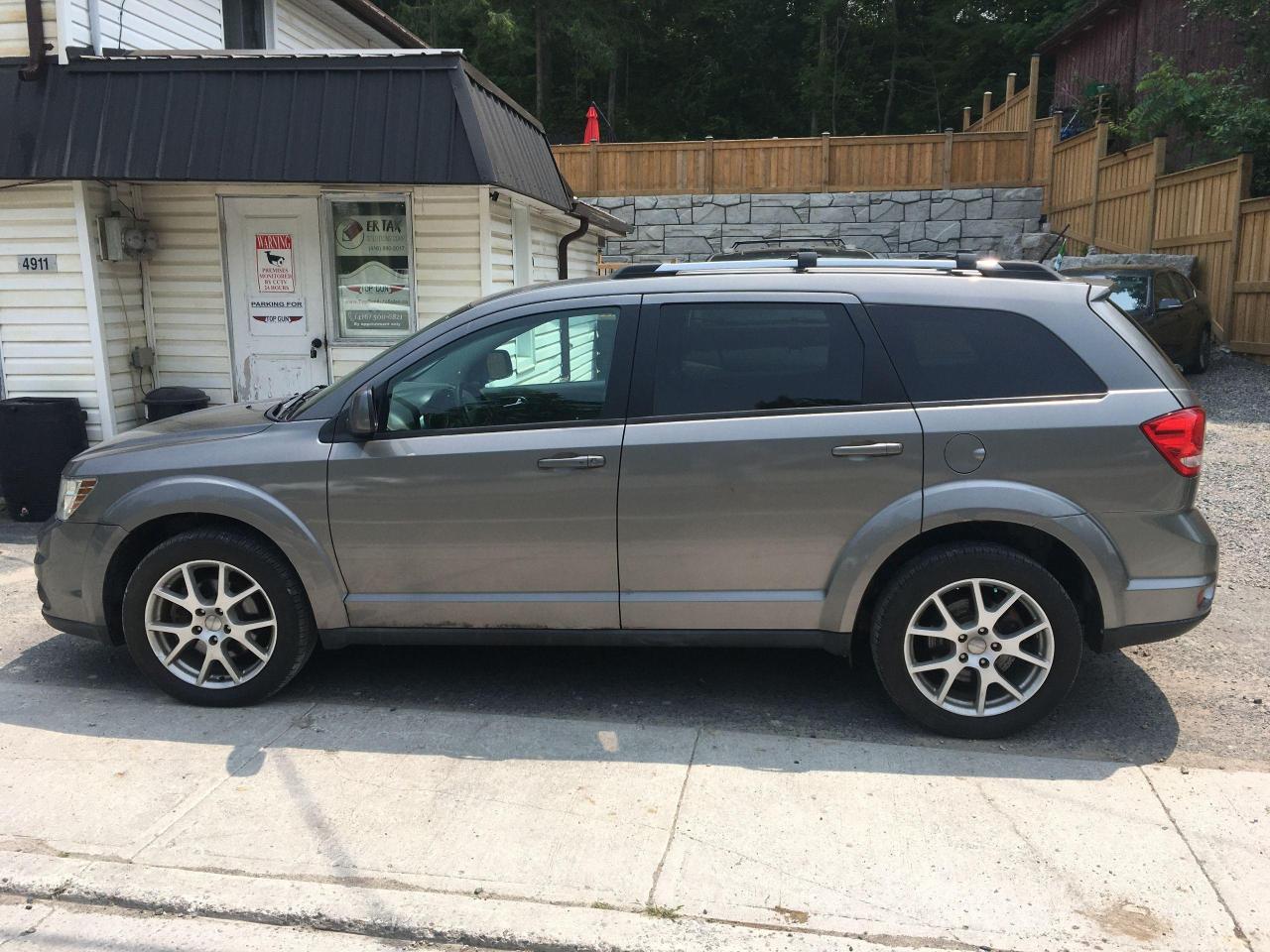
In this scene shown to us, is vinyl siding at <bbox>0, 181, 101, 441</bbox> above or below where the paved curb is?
above

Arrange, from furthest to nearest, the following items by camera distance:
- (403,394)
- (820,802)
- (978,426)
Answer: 1. (403,394)
2. (978,426)
3. (820,802)

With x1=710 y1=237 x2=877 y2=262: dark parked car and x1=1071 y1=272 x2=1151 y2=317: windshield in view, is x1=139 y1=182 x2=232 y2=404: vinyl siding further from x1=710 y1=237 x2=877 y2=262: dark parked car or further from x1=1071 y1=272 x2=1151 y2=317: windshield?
x1=1071 y1=272 x2=1151 y2=317: windshield

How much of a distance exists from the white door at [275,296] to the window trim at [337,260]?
7 cm

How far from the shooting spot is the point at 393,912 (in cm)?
303

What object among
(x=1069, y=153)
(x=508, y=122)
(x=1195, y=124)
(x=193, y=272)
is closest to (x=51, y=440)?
(x=193, y=272)

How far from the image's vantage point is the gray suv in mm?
3887

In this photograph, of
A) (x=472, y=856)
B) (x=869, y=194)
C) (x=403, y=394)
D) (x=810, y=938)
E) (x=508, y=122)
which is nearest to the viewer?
(x=810, y=938)

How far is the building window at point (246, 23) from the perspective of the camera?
430 inches

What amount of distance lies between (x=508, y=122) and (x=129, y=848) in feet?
22.3

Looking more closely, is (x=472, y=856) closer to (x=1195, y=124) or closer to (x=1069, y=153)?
(x=1195, y=124)

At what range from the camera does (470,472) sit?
411 centimetres

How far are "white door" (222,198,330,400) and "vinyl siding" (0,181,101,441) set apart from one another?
1.18m

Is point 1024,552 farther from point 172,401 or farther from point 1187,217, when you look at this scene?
point 1187,217

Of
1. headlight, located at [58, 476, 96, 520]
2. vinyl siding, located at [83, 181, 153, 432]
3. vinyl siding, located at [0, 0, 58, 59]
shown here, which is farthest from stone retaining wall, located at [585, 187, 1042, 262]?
headlight, located at [58, 476, 96, 520]
